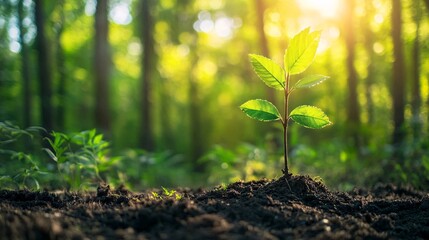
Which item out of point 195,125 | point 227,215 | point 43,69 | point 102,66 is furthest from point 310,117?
point 195,125

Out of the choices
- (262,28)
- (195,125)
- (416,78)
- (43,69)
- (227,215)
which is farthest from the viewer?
(195,125)

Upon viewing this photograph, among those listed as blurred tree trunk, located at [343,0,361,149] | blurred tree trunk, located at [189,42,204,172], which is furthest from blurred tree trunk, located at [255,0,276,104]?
blurred tree trunk, located at [189,42,204,172]

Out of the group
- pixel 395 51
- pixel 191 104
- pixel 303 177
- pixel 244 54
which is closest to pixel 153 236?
pixel 303 177

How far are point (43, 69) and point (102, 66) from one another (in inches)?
91.9

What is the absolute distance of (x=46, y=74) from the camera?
13.8 metres

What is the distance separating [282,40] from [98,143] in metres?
20.7

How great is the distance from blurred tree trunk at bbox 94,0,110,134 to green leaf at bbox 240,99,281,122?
951cm

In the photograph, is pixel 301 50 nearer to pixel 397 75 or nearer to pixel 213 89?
pixel 397 75

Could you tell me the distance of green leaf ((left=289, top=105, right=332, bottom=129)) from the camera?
10.7 ft

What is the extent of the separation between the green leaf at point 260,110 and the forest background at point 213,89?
2.08 m

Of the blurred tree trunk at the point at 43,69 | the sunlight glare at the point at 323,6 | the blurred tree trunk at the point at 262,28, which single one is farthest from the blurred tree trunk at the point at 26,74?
the sunlight glare at the point at 323,6

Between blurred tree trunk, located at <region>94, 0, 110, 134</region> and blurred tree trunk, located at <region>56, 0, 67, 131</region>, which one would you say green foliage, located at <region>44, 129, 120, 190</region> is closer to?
blurred tree trunk, located at <region>94, 0, 110, 134</region>

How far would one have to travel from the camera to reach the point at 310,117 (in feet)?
10.8

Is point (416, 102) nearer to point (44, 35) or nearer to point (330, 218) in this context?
point (44, 35)
